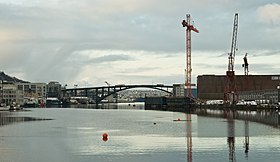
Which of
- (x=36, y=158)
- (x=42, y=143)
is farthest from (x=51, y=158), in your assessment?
(x=42, y=143)

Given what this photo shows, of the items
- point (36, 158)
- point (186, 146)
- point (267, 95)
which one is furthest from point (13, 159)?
point (267, 95)

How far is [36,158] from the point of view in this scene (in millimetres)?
35719

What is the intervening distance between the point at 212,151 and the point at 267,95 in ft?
420

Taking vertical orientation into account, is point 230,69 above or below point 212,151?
above

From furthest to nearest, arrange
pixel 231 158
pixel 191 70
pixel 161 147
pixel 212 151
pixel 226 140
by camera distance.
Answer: pixel 191 70 < pixel 226 140 < pixel 161 147 < pixel 212 151 < pixel 231 158

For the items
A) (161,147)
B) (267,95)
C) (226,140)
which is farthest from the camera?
(267,95)

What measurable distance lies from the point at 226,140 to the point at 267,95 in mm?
118435

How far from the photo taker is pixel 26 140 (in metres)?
49.1

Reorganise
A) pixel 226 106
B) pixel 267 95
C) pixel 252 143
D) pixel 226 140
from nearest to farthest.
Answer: pixel 252 143
pixel 226 140
pixel 267 95
pixel 226 106

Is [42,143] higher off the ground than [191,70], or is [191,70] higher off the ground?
[191,70]

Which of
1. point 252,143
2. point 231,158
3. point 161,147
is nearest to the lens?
point 231,158

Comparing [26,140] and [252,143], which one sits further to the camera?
[26,140]

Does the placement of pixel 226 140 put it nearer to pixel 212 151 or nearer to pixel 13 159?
pixel 212 151

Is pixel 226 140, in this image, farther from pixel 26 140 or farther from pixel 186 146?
pixel 26 140
